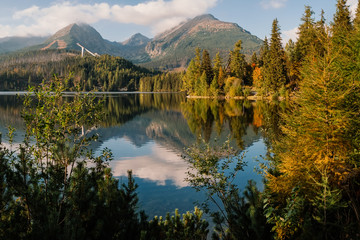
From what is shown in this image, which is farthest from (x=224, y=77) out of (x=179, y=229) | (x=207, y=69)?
(x=179, y=229)

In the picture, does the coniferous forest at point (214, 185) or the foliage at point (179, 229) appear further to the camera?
the foliage at point (179, 229)

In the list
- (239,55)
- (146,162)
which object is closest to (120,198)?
(146,162)

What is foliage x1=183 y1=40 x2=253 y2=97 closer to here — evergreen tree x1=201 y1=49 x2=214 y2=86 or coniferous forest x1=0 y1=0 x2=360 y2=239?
evergreen tree x1=201 y1=49 x2=214 y2=86

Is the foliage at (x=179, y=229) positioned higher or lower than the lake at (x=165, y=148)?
higher

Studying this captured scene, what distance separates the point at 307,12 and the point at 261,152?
243ft

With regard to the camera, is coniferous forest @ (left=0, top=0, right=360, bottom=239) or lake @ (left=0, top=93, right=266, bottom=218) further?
lake @ (left=0, top=93, right=266, bottom=218)

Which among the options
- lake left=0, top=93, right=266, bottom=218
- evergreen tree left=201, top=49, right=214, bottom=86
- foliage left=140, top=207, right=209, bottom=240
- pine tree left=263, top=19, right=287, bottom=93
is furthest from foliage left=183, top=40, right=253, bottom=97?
foliage left=140, top=207, right=209, bottom=240

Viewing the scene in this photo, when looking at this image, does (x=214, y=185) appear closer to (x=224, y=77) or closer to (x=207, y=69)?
(x=224, y=77)

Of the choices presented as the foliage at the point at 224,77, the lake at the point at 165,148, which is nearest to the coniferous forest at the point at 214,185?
the lake at the point at 165,148

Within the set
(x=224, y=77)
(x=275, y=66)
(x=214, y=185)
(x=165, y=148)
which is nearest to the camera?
(x=214, y=185)

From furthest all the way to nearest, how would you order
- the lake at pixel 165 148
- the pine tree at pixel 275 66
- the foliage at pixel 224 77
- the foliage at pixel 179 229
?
the foliage at pixel 224 77, the pine tree at pixel 275 66, the lake at pixel 165 148, the foliage at pixel 179 229

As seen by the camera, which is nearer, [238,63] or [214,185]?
[214,185]

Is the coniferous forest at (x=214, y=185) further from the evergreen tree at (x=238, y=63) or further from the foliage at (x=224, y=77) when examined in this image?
the evergreen tree at (x=238, y=63)

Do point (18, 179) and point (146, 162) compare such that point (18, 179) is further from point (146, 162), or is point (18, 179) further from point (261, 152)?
point (261, 152)
